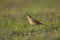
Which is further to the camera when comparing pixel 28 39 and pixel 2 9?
pixel 2 9

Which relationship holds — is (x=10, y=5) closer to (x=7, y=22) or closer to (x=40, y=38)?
(x=7, y=22)

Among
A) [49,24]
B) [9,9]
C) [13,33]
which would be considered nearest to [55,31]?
[49,24]

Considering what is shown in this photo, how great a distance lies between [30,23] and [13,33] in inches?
7.3

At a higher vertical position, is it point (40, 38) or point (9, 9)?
point (9, 9)

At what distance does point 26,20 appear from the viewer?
176cm

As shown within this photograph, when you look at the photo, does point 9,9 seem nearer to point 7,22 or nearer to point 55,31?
point 7,22

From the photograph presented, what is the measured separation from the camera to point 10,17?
1791mm

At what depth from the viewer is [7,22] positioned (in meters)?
1.75

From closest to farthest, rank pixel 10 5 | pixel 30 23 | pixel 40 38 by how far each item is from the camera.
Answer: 1. pixel 40 38
2. pixel 30 23
3. pixel 10 5

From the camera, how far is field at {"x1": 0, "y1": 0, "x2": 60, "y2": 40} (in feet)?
A: 5.46

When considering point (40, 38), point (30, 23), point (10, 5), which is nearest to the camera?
point (40, 38)

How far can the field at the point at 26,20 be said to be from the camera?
65.6 inches

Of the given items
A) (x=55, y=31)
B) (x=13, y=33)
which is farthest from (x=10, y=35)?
(x=55, y=31)

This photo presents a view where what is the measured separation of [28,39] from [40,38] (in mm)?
104
